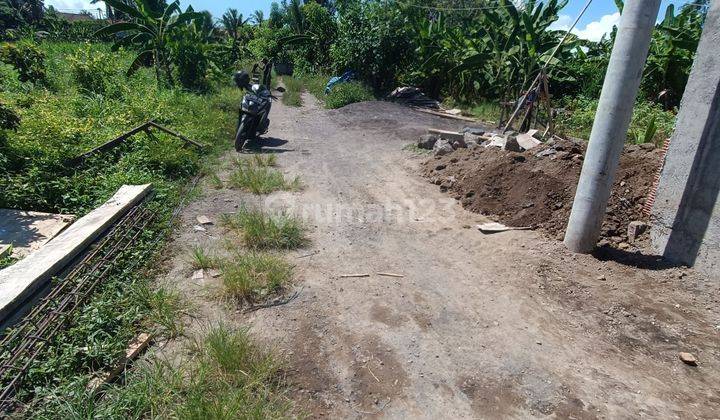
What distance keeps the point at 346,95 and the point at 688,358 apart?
43.0ft

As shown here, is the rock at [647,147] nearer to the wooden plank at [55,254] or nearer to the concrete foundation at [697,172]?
the concrete foundation at [697,172]

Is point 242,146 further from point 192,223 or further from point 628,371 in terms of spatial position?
point 628,371

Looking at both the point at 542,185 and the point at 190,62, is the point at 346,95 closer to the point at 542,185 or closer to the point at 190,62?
the point at 190,62

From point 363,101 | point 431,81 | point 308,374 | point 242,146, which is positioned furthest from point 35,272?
point 431,81

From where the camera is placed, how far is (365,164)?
312 inches

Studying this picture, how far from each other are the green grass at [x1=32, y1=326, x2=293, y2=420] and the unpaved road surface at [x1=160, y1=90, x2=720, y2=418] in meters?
0.20

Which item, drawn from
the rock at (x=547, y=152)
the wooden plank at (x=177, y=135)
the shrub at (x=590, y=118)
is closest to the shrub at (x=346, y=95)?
the shrub at (x=590, y=118)

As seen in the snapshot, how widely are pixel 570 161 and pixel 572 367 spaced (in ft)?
11.8

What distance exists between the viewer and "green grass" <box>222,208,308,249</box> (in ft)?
14.8

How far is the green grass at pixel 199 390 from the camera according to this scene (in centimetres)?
234

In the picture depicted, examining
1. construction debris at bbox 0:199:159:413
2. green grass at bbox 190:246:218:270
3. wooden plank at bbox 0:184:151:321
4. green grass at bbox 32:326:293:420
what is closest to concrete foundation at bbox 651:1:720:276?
green grass at bbox 32:326:293:420

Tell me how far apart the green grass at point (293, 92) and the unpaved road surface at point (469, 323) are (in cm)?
988

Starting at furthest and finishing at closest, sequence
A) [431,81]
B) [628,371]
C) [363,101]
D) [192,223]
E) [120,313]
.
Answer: [431,81], [363,101], [192,223], [120,313], [628,371]

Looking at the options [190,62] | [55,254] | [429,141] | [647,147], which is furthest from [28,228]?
[190,62]
